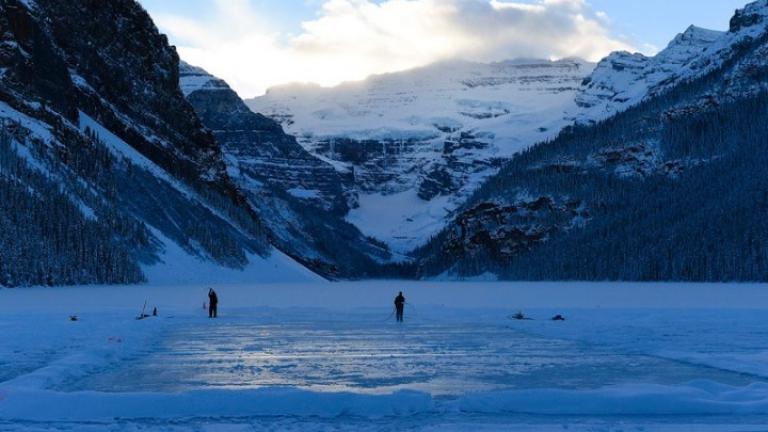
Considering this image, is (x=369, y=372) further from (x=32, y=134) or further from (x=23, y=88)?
(x=23, y=88)

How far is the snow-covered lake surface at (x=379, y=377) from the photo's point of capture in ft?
71.2

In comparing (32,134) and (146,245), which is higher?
(32,134)

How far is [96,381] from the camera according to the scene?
90.3 ft

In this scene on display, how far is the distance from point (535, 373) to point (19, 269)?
111m

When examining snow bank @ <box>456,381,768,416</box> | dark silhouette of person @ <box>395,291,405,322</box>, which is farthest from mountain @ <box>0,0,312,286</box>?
snow bank @ <box>456,381,768,416</box>

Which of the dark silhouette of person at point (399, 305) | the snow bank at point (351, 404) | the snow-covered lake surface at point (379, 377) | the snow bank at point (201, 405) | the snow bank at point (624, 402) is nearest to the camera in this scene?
the snow-covered lake surface at point (379, 377)

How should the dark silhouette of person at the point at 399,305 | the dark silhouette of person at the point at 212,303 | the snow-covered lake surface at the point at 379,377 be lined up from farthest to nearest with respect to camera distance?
the dark silhouette of person at the point at 212,303, the dark silhouette of person at the point at 399,305, the snow-covered lake surface at the point at 379,377

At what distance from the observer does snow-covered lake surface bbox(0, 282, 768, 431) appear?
2169 centimetres

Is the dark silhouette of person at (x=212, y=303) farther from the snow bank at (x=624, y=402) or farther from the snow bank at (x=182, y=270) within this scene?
the snow bank at (x=182, y=270)

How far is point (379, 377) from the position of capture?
28.9 metres

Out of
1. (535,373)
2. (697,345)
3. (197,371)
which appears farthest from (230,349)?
(697,345)

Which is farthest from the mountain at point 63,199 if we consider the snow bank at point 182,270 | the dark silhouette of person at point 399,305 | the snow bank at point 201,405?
the snow bank at point 201,405

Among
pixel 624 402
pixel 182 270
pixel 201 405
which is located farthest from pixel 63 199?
pixel 624 402

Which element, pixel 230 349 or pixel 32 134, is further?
pixel 32 134
